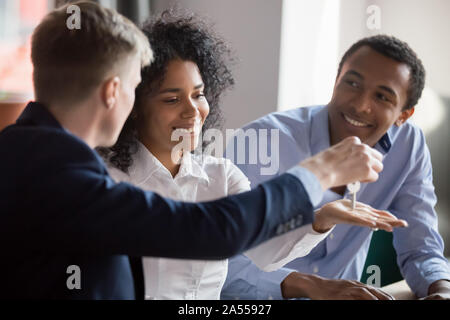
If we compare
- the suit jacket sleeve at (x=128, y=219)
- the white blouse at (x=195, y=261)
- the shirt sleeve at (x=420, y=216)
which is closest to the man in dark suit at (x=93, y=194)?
the suit jacket sleeve at (x=128, y=219)

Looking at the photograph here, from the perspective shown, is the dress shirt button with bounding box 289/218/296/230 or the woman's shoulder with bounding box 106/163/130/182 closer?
the dress shirt button with bounding box 289/218/296/230

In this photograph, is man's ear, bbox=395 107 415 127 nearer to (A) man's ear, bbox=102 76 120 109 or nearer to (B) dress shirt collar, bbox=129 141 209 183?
(B) dress shirt collar, bbox=129 141 209 183

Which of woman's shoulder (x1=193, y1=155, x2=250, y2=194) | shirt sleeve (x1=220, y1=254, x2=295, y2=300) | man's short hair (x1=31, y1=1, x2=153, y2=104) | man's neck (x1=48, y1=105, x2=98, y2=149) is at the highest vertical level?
man's short hair (x1=31, y1=1, x2=153, y2=104)

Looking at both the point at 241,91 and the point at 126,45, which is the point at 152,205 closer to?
the point at 126,45

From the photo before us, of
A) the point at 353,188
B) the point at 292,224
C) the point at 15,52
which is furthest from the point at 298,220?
the point at 15,52

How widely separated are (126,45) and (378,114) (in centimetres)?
43

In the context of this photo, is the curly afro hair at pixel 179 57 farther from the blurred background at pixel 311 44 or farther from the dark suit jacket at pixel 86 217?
the dark suit jacket at pixel 86 217

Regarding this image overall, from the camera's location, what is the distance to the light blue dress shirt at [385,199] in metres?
0.82

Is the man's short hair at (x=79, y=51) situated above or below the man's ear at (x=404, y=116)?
above

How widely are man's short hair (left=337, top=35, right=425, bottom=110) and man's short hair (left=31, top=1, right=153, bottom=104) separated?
0.40 meters

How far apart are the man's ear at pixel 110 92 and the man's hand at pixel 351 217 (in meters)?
0.34

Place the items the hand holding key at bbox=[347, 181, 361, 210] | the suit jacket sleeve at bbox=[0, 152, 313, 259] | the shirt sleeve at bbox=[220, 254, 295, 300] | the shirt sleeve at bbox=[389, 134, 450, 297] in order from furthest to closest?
the shirt sleeve at bbox=[389, 134, 450, 297], the shirt sleeve at bbox=[220, 254, 295, 300], the hand holding key at bbox=[347, 181, 361, 210], the suit jacket sleeve at bbox=[0, 152, 313, 259]

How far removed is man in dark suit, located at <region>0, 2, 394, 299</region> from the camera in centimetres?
48

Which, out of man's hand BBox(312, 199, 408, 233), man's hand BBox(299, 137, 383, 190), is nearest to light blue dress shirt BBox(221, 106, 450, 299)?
man's hand BBox(312, 199, 408, 233)
